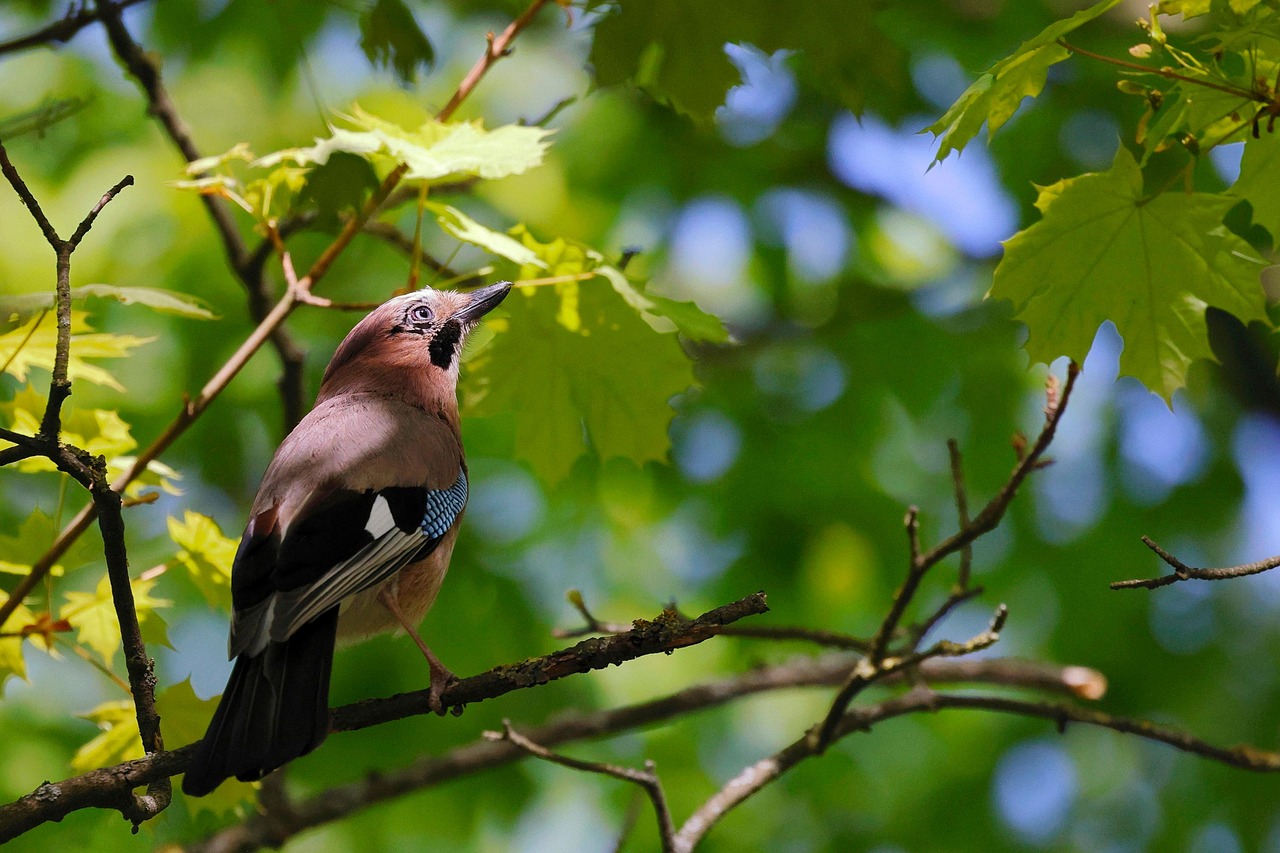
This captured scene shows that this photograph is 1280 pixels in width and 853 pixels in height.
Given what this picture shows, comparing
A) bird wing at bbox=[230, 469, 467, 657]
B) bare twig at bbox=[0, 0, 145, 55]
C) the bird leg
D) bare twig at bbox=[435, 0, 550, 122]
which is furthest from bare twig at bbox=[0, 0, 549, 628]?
bare twig at bbox=[0, 0, 145, 55]

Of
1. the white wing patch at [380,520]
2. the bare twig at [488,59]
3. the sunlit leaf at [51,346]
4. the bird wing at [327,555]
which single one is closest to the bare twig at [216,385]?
the bare twig at [488,59]

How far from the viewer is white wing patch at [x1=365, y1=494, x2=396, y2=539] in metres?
2.60

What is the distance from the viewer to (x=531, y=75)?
6.86 m

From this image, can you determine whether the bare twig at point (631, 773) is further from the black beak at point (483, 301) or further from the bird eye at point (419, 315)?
the bird eye at point (419, 315)

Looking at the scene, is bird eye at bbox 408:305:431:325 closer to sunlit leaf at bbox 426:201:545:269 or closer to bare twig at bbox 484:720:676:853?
sunlit leaf at bbox 426:201:545:269

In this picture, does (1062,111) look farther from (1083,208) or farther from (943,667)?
(1083,208)

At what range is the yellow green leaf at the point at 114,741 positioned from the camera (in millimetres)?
3021

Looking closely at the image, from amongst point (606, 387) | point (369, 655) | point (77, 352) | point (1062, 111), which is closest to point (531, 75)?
point (1062, 111)

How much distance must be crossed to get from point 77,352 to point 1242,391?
227 inches

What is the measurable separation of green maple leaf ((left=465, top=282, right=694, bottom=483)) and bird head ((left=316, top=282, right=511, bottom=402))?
0.33 ft

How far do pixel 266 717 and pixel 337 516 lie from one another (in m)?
0.50

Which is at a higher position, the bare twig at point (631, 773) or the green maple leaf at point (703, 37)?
the green maple leaf at point (703, 37)

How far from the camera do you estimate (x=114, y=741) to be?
9.95ft

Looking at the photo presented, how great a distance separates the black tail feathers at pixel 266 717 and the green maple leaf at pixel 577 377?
1171mm
